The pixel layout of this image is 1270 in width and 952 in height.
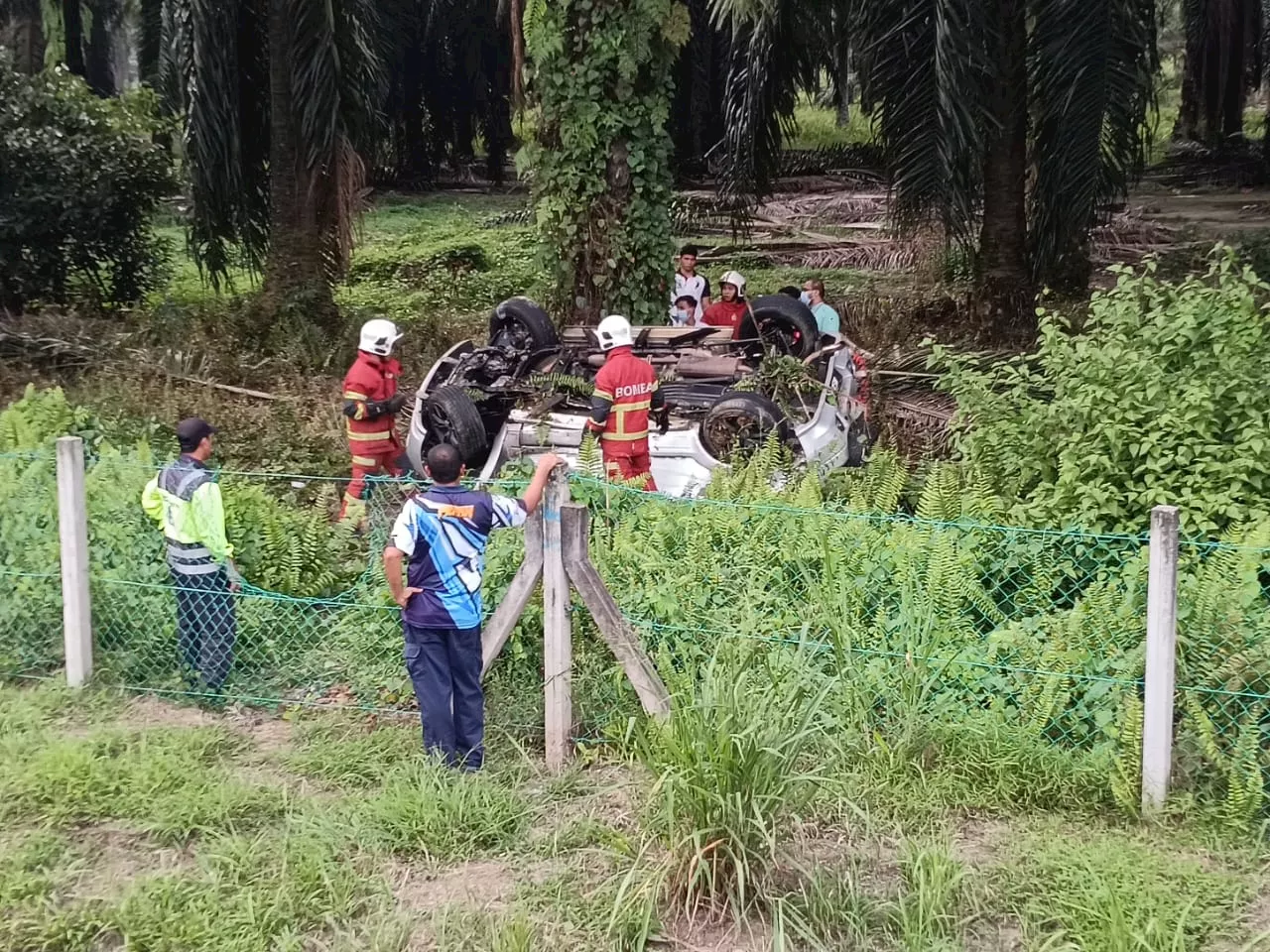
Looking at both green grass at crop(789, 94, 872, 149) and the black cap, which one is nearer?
the black cap

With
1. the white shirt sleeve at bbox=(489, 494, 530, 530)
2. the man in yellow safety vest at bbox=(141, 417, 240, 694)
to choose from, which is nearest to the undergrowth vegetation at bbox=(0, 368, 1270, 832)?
the man in yellow safety vest at bbox=(141, 417, 240, 694)

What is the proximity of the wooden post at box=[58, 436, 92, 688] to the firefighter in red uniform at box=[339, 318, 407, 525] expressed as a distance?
9.12 ft

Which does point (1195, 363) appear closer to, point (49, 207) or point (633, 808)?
point (633, 808)

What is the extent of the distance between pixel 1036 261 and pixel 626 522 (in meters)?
7.71

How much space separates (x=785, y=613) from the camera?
5.00 metres

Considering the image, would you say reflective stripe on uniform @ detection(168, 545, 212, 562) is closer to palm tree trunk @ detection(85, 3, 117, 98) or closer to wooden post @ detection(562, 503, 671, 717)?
wooden post @ detection(562, 503, 671, 717)

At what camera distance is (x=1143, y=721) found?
13.7ft

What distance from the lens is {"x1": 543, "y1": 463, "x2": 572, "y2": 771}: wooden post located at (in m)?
4.70

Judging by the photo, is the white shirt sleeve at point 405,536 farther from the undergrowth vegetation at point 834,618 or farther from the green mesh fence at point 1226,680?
the green mesh fence at point 1226,680

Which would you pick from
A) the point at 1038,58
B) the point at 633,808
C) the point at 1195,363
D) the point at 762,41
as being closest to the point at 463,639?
the point at 633,808

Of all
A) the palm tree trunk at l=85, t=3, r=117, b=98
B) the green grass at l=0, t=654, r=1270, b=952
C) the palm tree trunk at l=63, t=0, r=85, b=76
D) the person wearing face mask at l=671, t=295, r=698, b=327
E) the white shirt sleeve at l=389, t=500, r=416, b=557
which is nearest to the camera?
the green grass at l=0, t=654, r=1270, b=952

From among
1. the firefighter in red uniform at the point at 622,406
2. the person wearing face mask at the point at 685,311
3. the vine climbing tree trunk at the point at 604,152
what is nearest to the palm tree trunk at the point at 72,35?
the vine climbing tree trunk at the point at 604,152

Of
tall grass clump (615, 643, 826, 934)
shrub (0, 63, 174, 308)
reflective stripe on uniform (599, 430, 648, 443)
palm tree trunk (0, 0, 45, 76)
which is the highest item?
palm tree trunk (0, 0, 45, 76)

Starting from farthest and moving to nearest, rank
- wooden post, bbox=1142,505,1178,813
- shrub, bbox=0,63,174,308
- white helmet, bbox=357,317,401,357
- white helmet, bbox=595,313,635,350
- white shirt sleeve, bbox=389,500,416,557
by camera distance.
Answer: shrub, bbox=0,63,174,308, white helmet, bbox=357,317,401,357, white helmet, bbox=595,313,635,350, white shirt sleeve, bbox=389,500,416,557, wooden post, bbox=1142,505,1178,813
